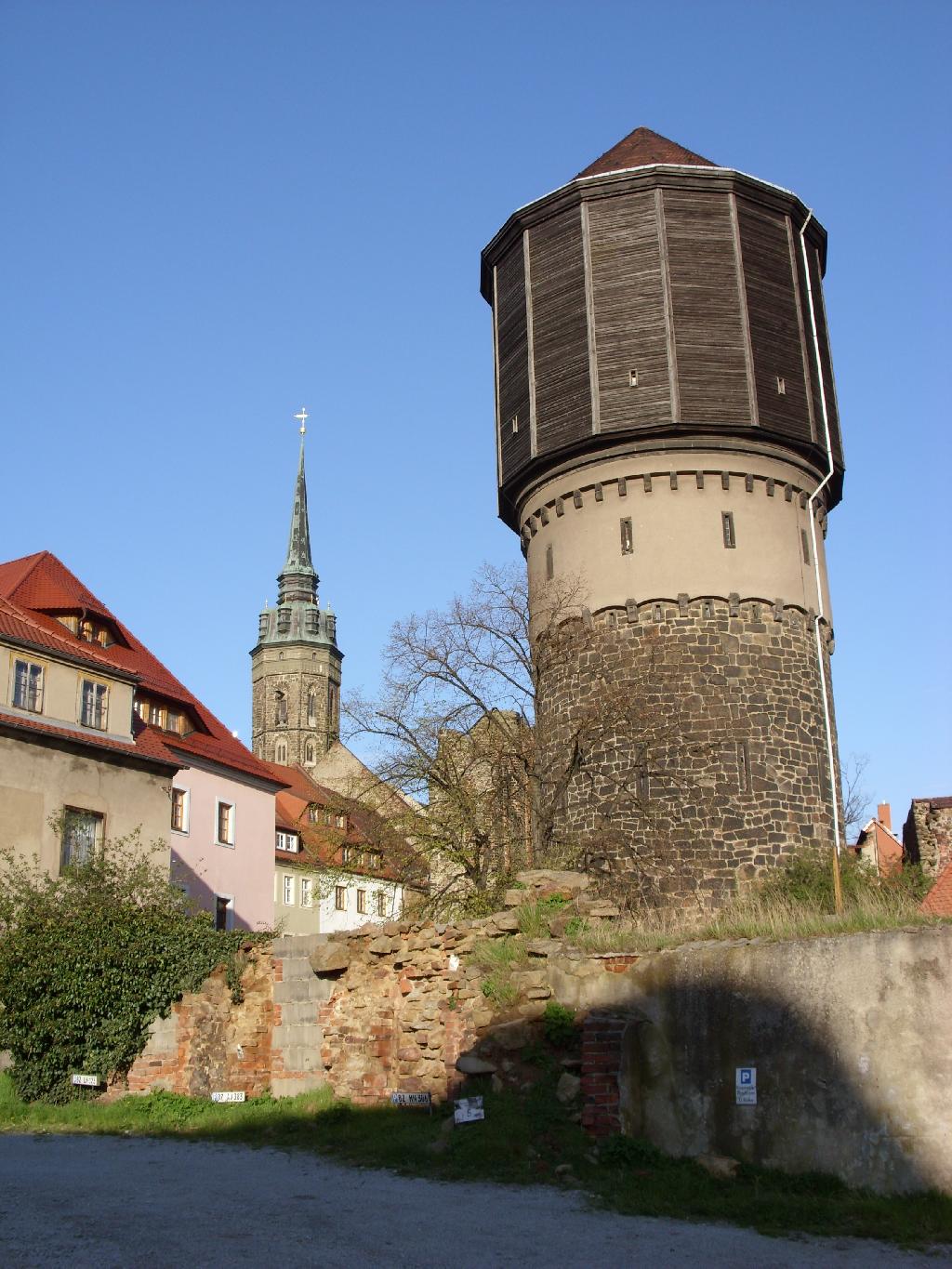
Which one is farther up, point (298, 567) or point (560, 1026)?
point (298, 567)

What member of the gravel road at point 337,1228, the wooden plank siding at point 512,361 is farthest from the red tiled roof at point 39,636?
the gravel road at point 337,1228

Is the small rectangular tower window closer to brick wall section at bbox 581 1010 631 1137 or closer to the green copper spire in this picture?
brick wall section at bbox 581 1010 631 1137

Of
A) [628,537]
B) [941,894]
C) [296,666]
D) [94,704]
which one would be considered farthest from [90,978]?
[296,666]

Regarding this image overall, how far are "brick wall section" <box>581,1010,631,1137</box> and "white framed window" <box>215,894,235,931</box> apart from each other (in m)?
21.7

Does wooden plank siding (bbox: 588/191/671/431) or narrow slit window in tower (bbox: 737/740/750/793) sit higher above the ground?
wooden plank siding (bbox: 588/191/671/431)

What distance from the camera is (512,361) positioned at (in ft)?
90.5

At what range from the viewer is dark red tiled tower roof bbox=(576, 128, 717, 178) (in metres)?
27.1

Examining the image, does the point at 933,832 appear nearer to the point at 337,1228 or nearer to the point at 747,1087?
the point at 747,1087

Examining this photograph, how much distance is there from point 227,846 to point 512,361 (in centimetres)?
1362

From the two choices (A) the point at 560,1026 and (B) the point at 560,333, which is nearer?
(A) the point at 560,1026

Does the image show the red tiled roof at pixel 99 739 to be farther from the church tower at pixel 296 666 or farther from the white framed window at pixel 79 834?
the church tower at pixel 296 666

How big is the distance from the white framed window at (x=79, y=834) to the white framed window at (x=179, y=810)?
8.67 m

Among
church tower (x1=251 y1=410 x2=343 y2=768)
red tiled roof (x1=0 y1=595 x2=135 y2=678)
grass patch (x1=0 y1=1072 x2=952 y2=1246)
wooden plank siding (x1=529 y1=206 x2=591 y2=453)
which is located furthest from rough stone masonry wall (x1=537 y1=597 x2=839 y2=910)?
church tower (x1=251 y1=410 x2=343 y2=768)

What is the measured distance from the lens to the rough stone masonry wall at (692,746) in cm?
2233
